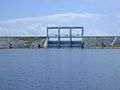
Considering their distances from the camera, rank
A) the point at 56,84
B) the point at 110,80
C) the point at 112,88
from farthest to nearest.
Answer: the point at 110,80
the point at 56,84
the point at 112,88

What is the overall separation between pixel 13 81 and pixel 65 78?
7754mm

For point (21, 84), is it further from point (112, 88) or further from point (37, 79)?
point (112, 88)

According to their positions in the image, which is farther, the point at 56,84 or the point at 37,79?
the point at 37,79

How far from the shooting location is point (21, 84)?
166 feet

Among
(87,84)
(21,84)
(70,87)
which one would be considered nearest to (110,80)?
(87,84)

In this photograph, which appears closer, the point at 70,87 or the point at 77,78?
the point at 70,87

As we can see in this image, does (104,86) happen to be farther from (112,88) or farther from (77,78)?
(77,78)

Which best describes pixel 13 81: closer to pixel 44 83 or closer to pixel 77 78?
pixel 44 83

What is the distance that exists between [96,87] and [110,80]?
708 centimetres

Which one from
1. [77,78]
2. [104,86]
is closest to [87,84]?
[104,86]

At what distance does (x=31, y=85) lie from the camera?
49562mm

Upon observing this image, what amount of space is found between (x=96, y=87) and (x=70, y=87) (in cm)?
307

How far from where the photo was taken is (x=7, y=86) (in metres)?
49.0

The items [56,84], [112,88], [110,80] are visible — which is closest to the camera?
[112,88]
